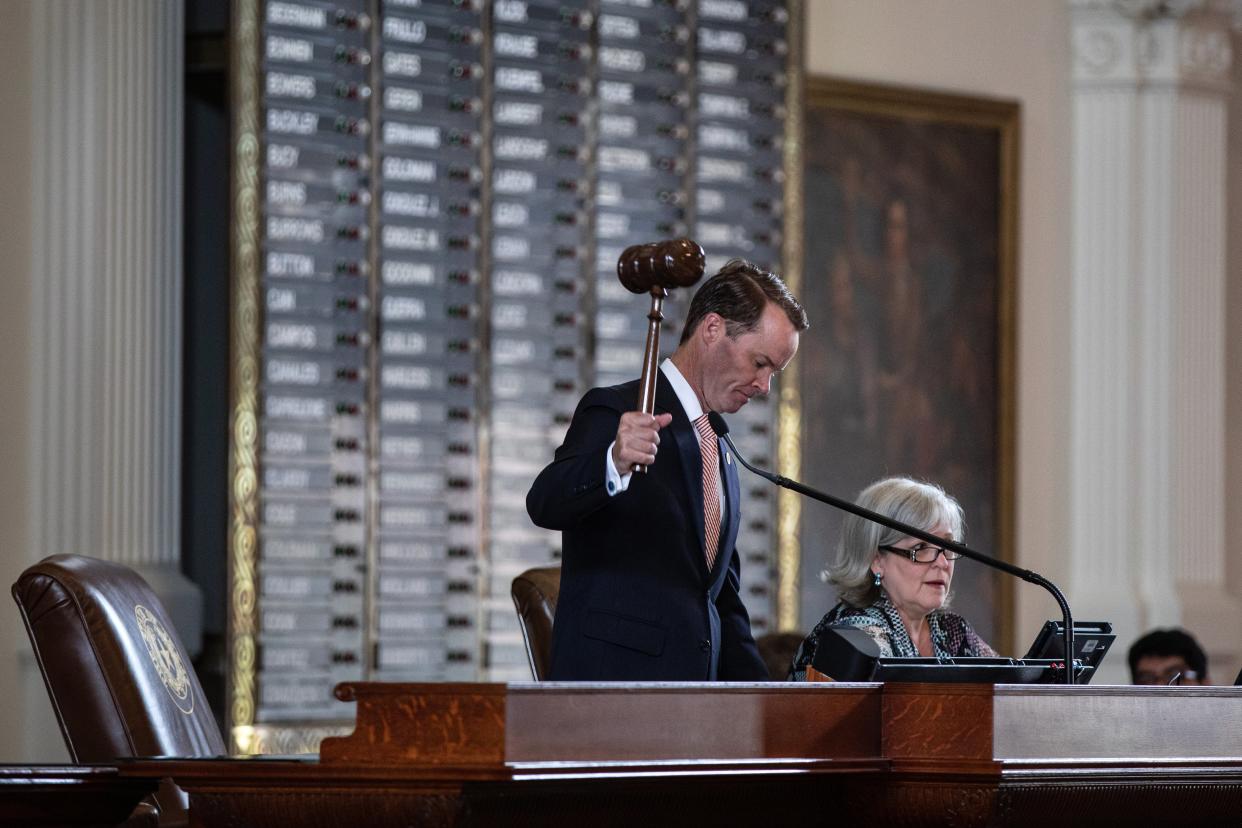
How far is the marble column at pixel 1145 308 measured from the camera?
785 cm

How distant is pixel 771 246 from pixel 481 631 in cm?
169

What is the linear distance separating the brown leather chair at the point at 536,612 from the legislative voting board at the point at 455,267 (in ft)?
4.30

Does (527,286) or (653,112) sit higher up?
(653,112)

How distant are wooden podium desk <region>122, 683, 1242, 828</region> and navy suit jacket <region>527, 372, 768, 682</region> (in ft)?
2.38

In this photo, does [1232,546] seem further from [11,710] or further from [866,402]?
[11,710]

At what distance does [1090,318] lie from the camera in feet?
25.9

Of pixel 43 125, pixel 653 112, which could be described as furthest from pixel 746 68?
pixel 43 125

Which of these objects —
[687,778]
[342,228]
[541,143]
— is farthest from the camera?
[541,143]

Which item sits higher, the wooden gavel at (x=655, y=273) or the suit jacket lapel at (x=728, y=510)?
the wooden gavel at (x=655, y=273)

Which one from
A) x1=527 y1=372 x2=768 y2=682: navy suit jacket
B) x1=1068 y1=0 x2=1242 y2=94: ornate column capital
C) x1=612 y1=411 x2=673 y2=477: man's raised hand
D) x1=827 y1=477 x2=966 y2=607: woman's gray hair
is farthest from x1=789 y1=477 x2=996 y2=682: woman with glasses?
x1=1068 y1=0 x2=1242 y2=94: ornate column capital

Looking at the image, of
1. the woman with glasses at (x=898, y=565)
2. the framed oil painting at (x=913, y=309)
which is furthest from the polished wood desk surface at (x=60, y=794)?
the framed oil painting at (x=913, y=309)

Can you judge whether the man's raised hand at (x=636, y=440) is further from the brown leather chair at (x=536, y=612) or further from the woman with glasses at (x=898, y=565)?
the brown leather chair at (x=536, y=612)

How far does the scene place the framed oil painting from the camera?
7492 mm

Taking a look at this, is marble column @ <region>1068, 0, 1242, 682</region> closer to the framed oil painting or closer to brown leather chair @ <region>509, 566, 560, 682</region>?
the framed oil painting
